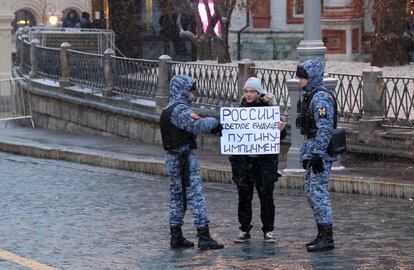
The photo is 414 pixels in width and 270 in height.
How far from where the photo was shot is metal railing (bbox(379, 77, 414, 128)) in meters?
18.3

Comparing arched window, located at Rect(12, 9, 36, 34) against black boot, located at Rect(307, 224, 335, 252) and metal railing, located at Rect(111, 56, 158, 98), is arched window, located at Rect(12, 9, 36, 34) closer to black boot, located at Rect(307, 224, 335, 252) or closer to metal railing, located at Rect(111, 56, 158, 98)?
metal railing, located at Rect(111, 56, 158, 98)

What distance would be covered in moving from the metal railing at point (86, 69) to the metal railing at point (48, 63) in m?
0.97

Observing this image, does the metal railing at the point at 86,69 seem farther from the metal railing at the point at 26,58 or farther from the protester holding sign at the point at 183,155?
the protester holding sign at the point at 183,155

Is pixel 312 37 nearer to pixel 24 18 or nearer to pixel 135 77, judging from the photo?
pixel 135 77

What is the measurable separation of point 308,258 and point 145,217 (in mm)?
3326

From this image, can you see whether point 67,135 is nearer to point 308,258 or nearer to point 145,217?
point 145,217

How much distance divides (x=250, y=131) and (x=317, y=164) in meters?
0.95

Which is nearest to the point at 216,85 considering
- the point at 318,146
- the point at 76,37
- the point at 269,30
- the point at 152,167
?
the point at 152,167

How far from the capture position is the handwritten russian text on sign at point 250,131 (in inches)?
466

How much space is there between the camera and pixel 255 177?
11.9 m

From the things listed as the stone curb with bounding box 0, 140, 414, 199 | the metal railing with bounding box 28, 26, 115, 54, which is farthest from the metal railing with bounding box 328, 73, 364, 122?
the metal railing with bounding box 28, 26, 115, 54

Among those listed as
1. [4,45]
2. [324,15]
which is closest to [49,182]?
[324,15]

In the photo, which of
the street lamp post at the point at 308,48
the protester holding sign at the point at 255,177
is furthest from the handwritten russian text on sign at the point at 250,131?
the street lamp post at the point at 308,48

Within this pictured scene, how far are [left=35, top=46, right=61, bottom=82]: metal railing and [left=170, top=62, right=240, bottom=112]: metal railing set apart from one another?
778 centimetres
